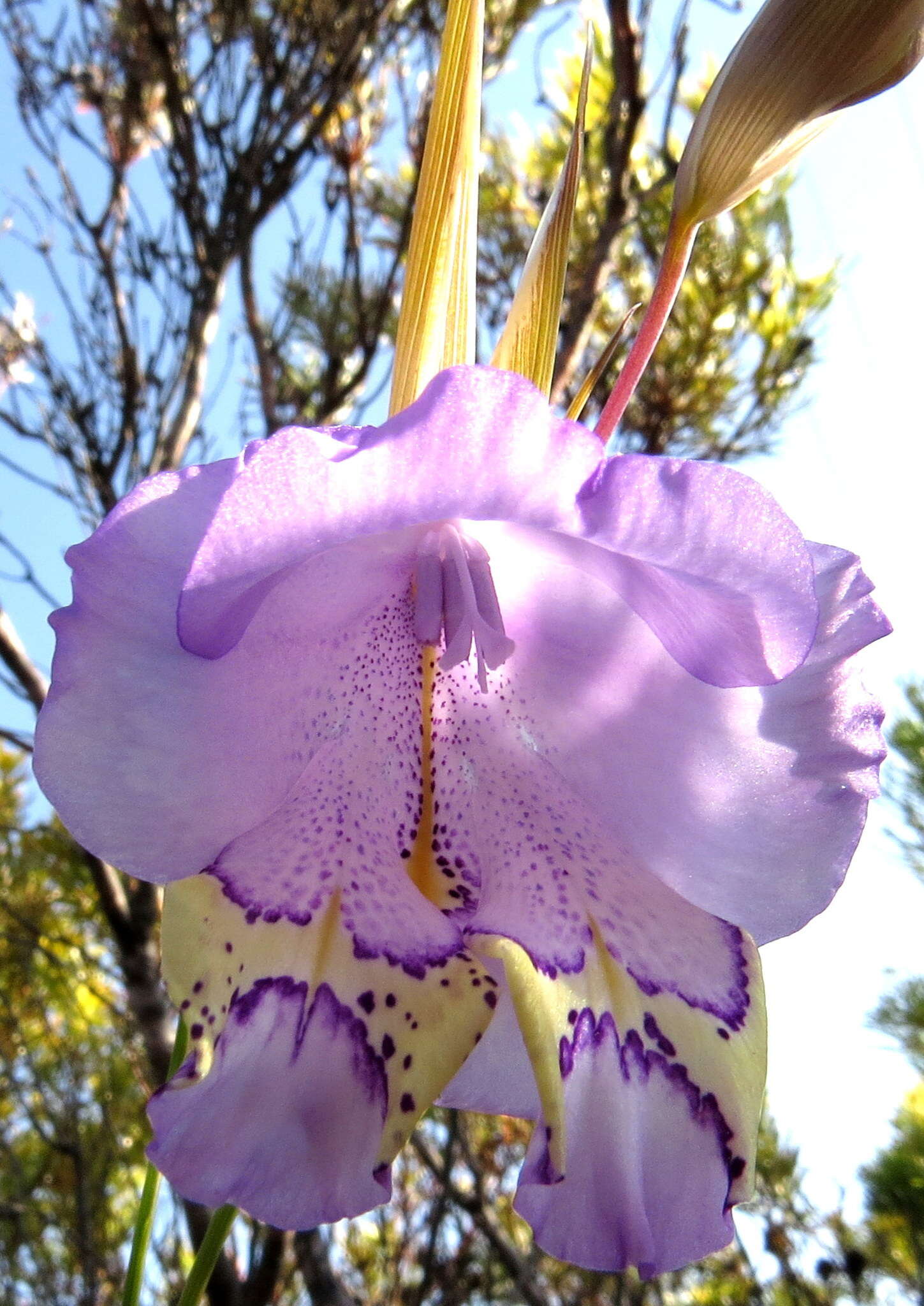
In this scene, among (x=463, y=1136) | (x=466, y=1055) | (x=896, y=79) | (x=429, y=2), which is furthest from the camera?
(x=429, y=2)

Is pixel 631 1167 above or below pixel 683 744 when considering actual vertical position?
below

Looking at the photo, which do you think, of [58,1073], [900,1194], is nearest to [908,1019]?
[900,1194]

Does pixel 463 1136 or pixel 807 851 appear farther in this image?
pixel 463 1136

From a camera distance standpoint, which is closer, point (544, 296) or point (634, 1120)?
point (634, 1120)

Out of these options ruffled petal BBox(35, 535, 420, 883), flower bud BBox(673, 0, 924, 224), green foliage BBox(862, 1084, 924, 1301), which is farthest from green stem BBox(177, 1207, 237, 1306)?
green foliage BBox(862, 1084, 924, 1301)

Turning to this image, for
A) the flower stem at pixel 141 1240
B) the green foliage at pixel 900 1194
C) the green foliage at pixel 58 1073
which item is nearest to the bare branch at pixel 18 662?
the green foliage at pixel 58 1073

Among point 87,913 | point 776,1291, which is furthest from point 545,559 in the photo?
point 776,1291

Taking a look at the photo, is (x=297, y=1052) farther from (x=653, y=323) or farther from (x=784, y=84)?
(x=784, y=84)

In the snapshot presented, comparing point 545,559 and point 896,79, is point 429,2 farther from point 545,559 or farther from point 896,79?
point 545,559
